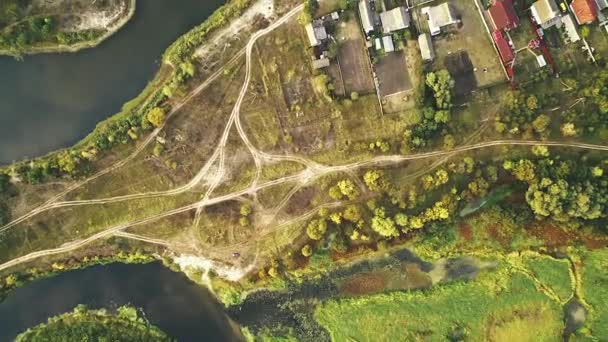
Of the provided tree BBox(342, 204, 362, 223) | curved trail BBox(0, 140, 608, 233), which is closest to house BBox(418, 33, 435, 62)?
curved trail BBox(0, 140, 608, 233)

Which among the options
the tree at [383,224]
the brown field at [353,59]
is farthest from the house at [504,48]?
the tree at [383,224]

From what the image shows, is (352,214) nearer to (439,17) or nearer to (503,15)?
(439,17)

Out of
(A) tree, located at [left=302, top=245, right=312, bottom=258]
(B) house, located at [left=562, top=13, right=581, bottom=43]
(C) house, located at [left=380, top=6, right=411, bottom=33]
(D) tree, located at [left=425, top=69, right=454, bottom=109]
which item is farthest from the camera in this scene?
(B) house, located at [left=562, top=13, right=581, bottom=43]

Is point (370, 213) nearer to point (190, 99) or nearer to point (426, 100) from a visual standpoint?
point (426, 100)

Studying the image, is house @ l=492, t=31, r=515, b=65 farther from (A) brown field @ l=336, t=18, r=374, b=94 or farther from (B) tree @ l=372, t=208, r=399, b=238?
(B) tree @ l=372, t=208, r=399, b=238

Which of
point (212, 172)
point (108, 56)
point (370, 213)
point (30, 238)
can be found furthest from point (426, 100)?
point (30, 238)

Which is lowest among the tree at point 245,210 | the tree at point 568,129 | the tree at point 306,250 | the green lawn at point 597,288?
the green lawn at point 597,288

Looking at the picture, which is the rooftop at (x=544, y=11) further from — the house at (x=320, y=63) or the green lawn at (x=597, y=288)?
the green lawn at (x=597, y=288)
